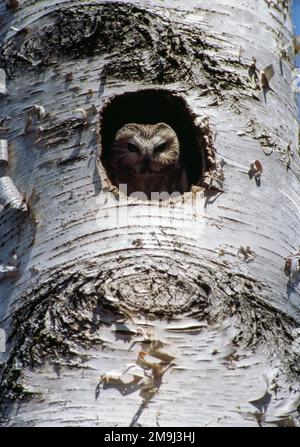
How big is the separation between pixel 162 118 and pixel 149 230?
154cm

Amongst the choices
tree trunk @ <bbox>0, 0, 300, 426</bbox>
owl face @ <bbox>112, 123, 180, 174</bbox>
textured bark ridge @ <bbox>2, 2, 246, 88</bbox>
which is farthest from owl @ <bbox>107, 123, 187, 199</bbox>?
textured bark ridge @ <bbox>2, 2, 246, 88</bbox>

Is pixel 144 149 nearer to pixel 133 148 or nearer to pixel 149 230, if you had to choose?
pixel 133 148

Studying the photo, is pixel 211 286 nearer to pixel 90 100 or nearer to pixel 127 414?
pixel 127 414

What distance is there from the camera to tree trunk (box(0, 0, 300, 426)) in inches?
91.6

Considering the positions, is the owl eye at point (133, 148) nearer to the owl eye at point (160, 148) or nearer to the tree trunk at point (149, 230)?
the owl eye at point (160, 148)

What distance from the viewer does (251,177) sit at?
275 cm

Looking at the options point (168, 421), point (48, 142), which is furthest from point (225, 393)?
point (48, 142)

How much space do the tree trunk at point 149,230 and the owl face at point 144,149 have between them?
183 cm

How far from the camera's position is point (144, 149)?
5.08 metres

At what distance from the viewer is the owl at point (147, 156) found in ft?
16.0

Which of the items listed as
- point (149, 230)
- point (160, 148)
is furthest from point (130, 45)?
point (160, 148)

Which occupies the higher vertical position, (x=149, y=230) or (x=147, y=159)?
(x=147, y=159)

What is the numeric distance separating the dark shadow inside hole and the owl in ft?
0.22

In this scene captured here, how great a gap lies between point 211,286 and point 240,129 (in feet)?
1.93
